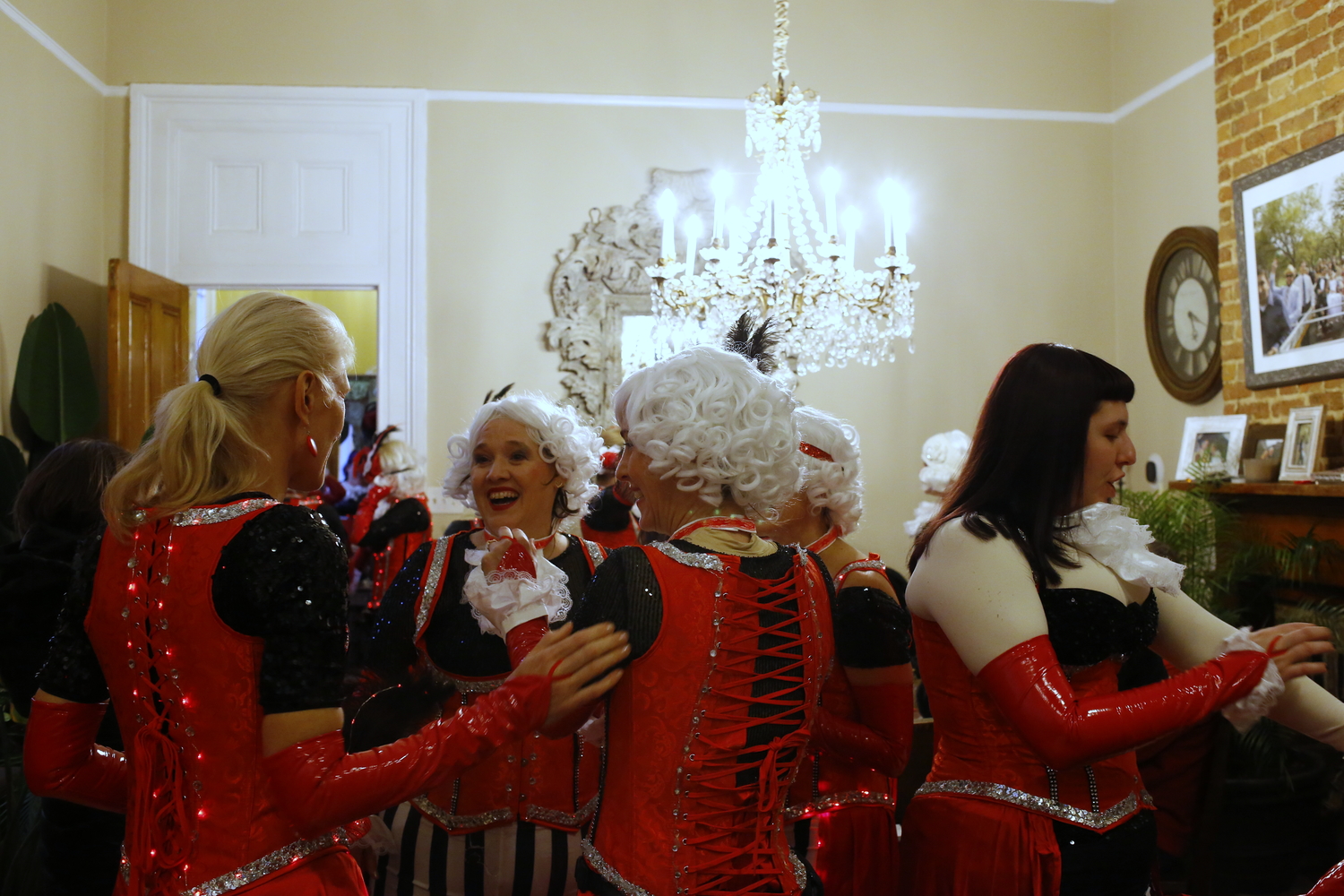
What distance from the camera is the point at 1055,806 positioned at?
1535mm

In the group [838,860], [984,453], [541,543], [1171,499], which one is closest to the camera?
[984,453]

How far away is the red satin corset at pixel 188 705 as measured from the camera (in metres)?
1.25

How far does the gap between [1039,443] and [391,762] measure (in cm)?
110

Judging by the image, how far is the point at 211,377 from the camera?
1.35 metres

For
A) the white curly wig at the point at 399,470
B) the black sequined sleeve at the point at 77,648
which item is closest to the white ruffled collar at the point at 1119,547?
the black sequined sleeve at the point at 77,648

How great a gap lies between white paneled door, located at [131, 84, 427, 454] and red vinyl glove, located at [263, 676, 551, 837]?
4.67 meters

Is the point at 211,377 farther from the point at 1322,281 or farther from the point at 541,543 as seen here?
the point at 1322,281

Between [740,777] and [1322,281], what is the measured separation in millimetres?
3886

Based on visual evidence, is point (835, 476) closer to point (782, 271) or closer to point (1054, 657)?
point (1054, 657)

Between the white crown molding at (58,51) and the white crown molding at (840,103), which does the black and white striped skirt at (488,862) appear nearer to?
the white crown molding at (58,51)

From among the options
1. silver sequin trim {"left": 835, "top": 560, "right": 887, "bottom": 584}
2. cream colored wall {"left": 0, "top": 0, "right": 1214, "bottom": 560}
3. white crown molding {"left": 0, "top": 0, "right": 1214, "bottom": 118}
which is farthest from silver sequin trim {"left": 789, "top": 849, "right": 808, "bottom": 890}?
white crown molding {"left": 0, "top": 0, "right": 1214, "bottom": 118}

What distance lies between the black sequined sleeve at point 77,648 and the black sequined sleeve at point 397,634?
0.59 metres

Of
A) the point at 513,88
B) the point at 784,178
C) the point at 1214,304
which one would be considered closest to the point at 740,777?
the point at 784,178

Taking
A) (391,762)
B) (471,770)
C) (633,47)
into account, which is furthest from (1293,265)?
(391,762)
